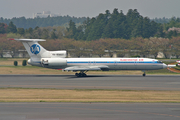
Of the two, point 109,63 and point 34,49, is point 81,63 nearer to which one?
point 109,63

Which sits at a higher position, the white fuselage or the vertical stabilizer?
the vertical stabilizer

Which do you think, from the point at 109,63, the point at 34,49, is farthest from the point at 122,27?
the point at 34,49

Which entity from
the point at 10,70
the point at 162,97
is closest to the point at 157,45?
the point at 10,70

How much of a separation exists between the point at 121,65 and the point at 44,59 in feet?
51.3

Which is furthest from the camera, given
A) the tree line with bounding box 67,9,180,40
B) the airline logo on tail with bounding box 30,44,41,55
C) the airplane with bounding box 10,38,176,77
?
the tree line with bounding box 67,9,180,40

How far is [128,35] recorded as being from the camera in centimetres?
15888

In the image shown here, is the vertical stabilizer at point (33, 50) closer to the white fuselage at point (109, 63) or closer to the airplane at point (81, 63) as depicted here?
the airplane at point (81, 63)

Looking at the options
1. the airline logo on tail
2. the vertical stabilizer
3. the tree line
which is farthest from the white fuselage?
the tree line

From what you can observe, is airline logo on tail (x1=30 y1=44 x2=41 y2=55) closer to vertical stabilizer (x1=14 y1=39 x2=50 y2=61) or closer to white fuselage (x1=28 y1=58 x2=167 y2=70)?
vertical stabilizer (x1=14 y1=39 x2=50 y2=61)

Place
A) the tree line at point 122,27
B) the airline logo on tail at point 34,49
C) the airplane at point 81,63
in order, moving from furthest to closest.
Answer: the tree line at point 122,27
the airline logo on tail at point 34,49
the airplane at point 81,63

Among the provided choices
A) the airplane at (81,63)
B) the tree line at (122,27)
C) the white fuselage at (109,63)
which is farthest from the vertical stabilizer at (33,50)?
the tree line at (122,27)

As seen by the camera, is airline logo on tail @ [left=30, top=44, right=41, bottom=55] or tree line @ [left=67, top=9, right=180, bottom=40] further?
tree line @ [left=67, top=9, right=180, bottom=40]

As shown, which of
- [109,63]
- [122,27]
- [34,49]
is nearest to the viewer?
[109,63]

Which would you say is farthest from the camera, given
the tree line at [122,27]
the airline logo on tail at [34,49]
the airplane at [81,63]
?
the tree line at [122,27]
